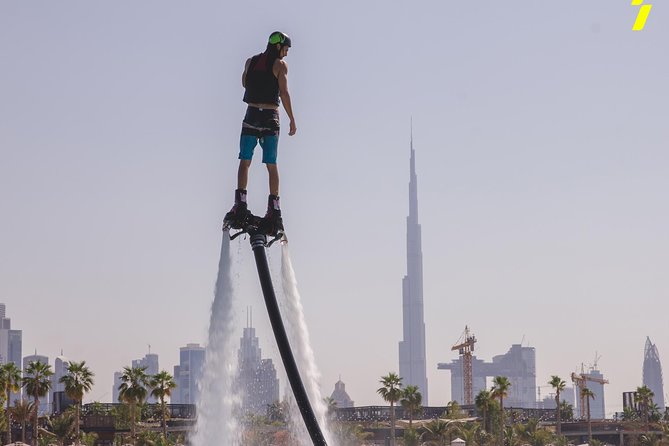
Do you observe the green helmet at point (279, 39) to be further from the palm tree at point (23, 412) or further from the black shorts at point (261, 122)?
the palm tree at point (23, 412)

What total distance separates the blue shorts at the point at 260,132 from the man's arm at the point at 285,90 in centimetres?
31

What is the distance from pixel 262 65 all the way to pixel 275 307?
18.0 ft

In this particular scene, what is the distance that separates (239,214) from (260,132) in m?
1.94

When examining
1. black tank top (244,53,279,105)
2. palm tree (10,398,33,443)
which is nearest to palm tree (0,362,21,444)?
palm tree (10,398,33,443)

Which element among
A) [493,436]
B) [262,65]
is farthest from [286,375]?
[493,436]

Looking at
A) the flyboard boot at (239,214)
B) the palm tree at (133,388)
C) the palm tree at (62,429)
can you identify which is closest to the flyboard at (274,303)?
the flyboard boot at (239,214)

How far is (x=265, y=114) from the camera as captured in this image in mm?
28453

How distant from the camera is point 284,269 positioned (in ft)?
98.0

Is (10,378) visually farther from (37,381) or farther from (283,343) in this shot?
(283,343)

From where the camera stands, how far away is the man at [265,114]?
28.3 meters

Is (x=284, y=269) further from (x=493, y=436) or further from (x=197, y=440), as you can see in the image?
(x=493, y=436)

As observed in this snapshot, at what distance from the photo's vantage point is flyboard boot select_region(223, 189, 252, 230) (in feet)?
93.9

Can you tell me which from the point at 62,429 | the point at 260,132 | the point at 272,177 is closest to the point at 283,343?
the point at 272,177

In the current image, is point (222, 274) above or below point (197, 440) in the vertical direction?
above
